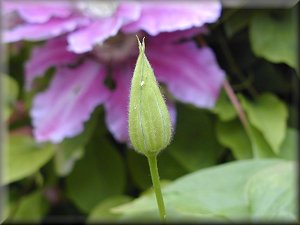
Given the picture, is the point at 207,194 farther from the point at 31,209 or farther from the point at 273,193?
the point at 31,209

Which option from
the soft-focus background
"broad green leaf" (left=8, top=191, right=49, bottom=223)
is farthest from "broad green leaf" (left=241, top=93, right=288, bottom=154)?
"broad green leaf" (left=8, top=191, right=49, bottom=223)

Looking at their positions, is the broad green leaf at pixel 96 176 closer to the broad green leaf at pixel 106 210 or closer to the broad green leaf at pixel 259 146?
the broad green leaf at pixel 106 210

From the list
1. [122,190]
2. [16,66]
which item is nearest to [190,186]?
[122,190]

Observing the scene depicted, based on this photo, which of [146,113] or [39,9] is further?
[39,9]

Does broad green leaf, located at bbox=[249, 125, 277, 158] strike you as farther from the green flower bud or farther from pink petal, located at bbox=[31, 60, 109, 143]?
the green flower bud

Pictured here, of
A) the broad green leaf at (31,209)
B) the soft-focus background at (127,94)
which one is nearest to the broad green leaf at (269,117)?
the soft-focus background at (127,94)

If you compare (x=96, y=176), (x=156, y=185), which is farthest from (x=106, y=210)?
(x=156, y=185)

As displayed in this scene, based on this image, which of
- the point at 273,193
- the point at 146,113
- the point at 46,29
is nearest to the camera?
the point at 146,113
